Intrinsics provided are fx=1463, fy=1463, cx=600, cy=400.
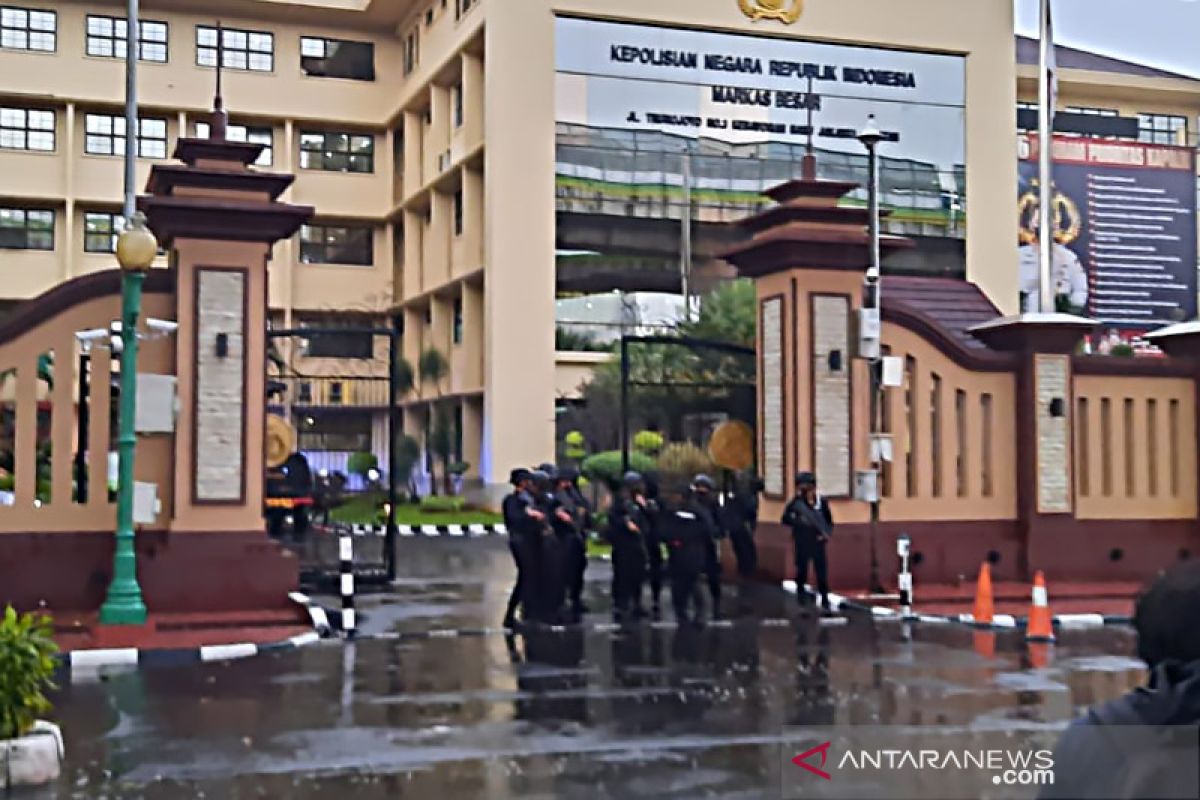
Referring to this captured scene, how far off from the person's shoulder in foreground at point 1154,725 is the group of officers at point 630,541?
509 inches

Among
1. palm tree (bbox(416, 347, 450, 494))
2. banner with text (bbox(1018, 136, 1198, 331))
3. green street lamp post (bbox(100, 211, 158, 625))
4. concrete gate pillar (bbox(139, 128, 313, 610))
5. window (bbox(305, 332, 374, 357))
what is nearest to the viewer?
green street lamp post (bbox(100, 211, 158, 625))

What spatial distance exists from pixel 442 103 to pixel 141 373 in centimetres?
2827

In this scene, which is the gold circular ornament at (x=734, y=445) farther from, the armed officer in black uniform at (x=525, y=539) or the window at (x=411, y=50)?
the window at (x=411, y=50)

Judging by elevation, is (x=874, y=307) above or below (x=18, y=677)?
above

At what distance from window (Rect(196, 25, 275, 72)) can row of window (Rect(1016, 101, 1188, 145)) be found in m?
28.0

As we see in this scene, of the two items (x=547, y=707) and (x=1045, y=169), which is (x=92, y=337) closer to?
(x=547, y=707)

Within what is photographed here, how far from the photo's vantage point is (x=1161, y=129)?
5394 cm

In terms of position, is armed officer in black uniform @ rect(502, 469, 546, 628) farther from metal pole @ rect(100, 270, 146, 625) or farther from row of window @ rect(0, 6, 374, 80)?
row of window @ rect(0, 6, 374, 80)

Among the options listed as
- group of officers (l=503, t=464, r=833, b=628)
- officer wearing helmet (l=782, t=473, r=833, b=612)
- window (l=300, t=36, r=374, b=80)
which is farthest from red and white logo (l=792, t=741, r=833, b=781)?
window (l=300, t=36, r=374, b=80)

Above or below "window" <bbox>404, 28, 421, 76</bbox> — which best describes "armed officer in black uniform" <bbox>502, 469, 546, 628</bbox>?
below

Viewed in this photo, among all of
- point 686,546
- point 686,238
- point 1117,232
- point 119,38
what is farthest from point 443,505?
point 1117,232

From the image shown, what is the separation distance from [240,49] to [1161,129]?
3299cm

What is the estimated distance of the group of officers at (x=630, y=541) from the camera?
51.8 ft

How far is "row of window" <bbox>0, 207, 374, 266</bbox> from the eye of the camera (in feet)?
149
